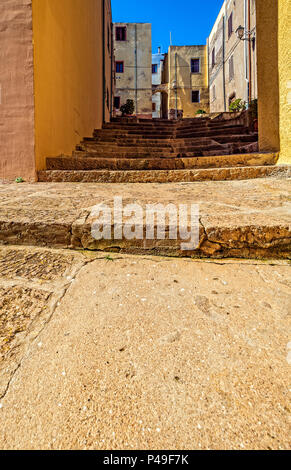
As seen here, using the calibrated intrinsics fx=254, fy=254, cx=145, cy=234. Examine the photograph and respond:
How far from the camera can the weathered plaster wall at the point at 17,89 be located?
2666mm

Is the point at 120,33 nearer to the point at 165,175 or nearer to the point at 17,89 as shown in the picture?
the point at 17,89

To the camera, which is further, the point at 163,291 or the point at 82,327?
the point at 163,291

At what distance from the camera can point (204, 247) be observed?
3.96ft

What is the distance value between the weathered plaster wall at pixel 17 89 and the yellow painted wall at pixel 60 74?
8cm

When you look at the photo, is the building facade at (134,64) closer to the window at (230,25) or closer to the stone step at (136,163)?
the window at (230,25)

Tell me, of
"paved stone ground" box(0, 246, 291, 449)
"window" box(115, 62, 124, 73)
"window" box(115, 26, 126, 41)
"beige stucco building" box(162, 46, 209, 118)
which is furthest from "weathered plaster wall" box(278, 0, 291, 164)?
"window" box(115, 26, 126, 41)

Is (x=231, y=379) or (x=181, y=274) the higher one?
(x=181, y=274)

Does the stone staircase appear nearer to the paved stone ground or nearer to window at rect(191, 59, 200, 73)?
the paved stone ground

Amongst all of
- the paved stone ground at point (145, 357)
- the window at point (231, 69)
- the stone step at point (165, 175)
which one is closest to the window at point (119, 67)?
the window at point (231, 69)

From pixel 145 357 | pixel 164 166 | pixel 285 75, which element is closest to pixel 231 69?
pixel 285 75

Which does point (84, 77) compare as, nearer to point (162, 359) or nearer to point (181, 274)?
point (181, 274)

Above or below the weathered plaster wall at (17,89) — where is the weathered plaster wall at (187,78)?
above

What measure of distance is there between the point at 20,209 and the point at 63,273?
69cm

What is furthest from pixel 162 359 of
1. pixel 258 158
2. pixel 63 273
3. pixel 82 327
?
pixel 258 158
